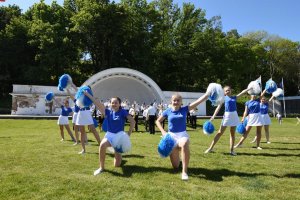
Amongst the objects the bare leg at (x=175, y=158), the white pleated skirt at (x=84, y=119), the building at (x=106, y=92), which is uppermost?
the building at (x=106, y=92)

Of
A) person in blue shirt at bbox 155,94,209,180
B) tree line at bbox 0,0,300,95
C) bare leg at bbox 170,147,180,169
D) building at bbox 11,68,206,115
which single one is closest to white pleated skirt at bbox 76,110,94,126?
person in blue shirt at bbox 155,94,209,180

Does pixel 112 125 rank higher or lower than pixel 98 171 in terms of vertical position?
higher

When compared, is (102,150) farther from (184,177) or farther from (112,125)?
(184,177)

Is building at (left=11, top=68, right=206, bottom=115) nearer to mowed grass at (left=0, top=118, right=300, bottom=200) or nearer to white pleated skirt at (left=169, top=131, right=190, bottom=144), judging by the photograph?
mowed grass at (left=0, top=118, right=300, bottom=200)

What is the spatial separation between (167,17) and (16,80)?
2880 cm

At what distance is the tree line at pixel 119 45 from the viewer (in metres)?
50.1

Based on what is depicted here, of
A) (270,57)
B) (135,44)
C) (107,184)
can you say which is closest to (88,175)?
(107,184)

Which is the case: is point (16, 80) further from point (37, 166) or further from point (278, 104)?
point (37, 166)

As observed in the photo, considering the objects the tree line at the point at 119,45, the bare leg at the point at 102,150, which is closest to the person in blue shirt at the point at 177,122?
the bare leg at the point at 102,150

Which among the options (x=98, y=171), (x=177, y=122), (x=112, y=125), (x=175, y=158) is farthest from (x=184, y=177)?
(x=112, y=125)

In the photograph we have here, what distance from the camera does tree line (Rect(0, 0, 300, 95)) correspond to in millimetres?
50094

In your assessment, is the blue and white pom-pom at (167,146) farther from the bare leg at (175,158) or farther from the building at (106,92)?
the building at (106,92)

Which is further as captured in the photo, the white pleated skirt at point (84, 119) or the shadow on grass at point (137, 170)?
the white pleated skirt at point (84, 119)

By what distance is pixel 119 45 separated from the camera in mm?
56562
